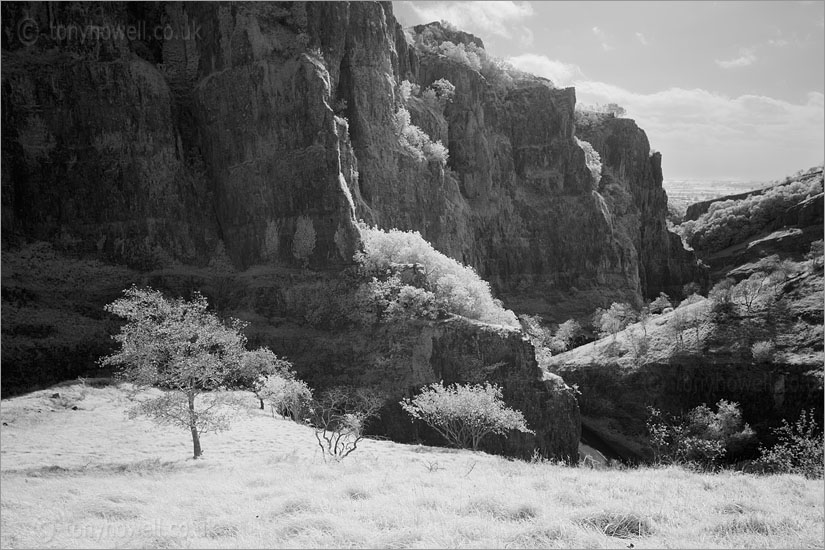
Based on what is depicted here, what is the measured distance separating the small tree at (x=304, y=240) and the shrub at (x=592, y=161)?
230 ft

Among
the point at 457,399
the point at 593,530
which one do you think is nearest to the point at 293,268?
the point at 457,399

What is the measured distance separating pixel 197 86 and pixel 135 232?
67.8 ft

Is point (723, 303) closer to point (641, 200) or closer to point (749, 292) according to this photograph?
point (749, 292)

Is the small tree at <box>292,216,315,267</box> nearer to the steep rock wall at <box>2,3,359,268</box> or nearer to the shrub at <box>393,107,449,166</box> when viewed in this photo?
the steep rock wall at <box>2,3,359,268</box>

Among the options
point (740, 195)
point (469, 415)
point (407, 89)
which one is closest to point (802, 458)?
point (469, 415)

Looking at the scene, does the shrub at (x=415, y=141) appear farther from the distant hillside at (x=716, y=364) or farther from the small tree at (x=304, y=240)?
the distant hillside at (x=716, y=364)

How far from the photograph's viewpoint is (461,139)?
109m

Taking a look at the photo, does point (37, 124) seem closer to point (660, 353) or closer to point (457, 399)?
point (457, 399)

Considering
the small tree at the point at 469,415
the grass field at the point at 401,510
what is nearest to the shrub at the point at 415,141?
the small tree at the point at 469,415

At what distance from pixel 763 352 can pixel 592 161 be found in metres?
72.8

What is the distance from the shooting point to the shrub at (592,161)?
12056 centimetres

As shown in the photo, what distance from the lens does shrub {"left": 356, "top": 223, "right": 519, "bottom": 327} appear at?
204ft

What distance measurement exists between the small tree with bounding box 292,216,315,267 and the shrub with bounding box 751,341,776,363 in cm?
5079

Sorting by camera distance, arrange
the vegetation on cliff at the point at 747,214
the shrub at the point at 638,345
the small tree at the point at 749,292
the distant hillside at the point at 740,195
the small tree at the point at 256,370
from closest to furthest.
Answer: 1. the small tree at the point at 256,370
2. the small tree at the point at 749,292
3. the shrub at the point at 638,345
4. the vegetation on cliff at the point at 747,214
5. the distant hillside at the point at 740,195
